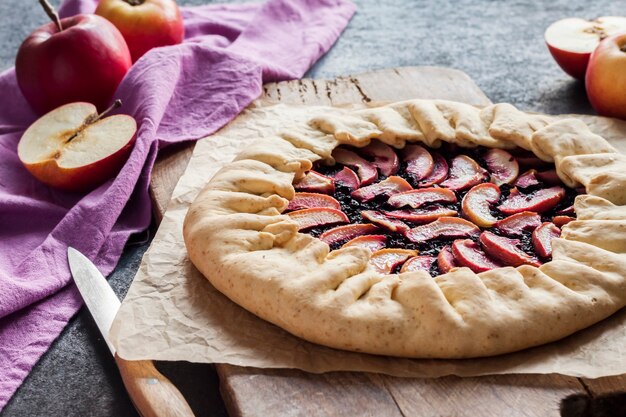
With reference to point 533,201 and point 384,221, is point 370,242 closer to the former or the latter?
point 384,221

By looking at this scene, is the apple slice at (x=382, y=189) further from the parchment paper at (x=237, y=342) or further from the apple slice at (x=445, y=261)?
the parchment paper at (x=237, y=342)

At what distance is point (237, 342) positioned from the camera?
1890 millimetres

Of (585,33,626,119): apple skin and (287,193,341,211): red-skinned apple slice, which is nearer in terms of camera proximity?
(287,193,341,211): red-skinned apple slice

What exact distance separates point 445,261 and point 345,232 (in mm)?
297

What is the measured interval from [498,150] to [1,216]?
5.38 ft

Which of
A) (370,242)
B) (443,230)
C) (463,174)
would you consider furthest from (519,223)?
(370,242)

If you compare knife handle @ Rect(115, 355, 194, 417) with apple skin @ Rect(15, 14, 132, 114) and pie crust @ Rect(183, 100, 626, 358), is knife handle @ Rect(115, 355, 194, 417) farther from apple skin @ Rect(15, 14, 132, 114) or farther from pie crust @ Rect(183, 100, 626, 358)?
apple skin @ Rect(15, 14, 132, 114)

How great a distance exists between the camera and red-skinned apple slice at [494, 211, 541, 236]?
7.14ft

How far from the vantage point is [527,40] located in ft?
12.8

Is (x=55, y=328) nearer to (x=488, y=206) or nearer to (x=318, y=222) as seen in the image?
(x=318, y=222)

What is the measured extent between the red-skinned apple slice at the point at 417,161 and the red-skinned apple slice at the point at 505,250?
381 millimetres

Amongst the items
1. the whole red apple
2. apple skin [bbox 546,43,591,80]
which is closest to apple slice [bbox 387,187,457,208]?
apple skin [bbox 546,43,591,80]

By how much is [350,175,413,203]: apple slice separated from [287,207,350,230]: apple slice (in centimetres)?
11

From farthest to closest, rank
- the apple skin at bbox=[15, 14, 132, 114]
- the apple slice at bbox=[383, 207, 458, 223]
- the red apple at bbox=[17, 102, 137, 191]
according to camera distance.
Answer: the apple skin at bbox=[15, 14, 132, 114], the red apple at bbox=[17, 102, 137, 191], the apple slice at bbox=[383, 207, 458, 223]
